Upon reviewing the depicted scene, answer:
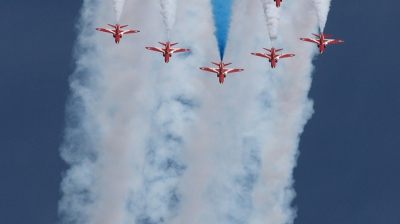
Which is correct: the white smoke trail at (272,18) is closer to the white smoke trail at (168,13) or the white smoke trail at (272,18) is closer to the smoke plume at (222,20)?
the smoke plume at (222,20)

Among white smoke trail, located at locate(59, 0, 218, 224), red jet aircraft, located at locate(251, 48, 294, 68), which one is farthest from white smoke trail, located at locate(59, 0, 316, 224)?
red jet aircraft, located at locate(251, 48, 294, 68)

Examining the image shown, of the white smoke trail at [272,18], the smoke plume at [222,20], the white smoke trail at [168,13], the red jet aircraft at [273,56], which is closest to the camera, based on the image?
the white smoke trail at [168,13]

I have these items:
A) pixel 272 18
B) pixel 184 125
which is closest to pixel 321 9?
pixel 272 18

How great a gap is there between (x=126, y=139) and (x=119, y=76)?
11258 mm

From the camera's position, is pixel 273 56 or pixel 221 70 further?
pixel 273 56

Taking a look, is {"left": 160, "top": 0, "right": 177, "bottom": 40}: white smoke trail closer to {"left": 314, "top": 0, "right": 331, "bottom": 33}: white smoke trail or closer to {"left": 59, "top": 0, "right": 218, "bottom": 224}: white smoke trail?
{"left": 59, "top": 0, "right": 218, "bottom": 224}: white smoke trail

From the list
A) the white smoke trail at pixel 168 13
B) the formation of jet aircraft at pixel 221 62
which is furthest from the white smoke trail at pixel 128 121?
the white smoke trail at pixel 168 13

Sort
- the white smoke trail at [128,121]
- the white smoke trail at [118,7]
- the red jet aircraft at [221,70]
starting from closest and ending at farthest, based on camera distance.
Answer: the white smoke trail at [118,7], the white smoke trail at [128,121], the red jet aircraft at [221,70]

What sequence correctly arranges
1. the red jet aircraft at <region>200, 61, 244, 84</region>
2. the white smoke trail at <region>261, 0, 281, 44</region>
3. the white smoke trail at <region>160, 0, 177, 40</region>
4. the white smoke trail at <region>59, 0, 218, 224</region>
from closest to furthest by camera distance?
the white smoke trail at <region>160, 0, 177, 40</region>, the white smoke trail at <region>261, 0, 281, 44</region>, the white smoke trail at <region>59, 0, 218, 224</region>, the red jet aircraft at <region>200, 61, 244, 84</region>

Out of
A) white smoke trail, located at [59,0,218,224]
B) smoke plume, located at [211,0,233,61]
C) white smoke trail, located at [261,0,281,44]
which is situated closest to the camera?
white smoke trail, located at [261,0,281,44]

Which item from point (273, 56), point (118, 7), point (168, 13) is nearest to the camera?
point (168, 13)

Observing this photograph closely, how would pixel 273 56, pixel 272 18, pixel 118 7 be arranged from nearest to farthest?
pixel 272 18 → pixel 118 7 → pixel 273 56

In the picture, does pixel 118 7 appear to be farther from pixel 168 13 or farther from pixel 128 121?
pixel 128 121

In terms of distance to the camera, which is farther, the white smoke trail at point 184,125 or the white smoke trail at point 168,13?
the white smoke trail at point 184,125
